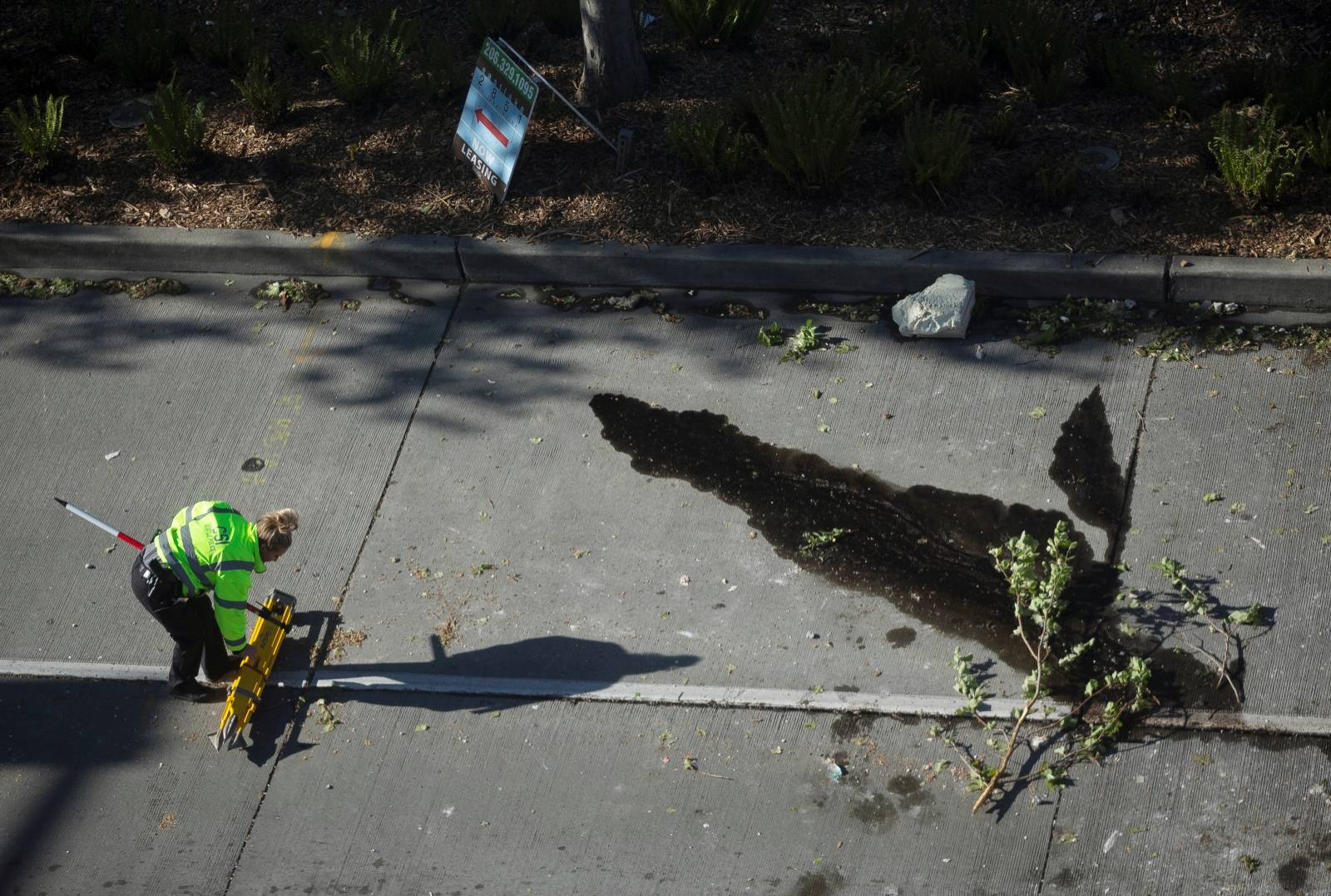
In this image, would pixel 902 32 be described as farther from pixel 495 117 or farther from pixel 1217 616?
pixel 1217 616

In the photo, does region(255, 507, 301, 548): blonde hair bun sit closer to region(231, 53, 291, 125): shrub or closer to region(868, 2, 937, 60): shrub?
region(231, 53, 291, 125): shrub

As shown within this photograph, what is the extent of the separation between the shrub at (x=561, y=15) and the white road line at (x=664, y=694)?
205 inches

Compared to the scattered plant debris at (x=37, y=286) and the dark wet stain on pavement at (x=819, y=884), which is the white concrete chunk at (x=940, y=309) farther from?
the scattered plant debris at (x=37, y=286)

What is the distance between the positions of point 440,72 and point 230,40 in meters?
1.71

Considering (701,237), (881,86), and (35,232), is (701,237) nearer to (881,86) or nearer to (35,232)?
(881,86)

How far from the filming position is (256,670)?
5660 mm

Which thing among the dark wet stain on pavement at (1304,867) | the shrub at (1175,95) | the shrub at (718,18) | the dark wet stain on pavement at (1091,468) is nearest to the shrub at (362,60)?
the shrub at (718,18)

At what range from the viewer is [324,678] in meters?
5.73

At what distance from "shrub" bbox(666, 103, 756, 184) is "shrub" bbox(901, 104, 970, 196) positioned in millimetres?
888

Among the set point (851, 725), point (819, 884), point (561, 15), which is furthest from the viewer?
point (561, 15)

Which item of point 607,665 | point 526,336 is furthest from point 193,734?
point 526,336

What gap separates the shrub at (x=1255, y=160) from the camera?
23.1 feet

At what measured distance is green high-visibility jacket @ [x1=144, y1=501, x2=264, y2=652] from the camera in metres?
5.35

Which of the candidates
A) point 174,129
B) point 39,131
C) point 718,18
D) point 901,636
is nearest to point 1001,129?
point 718,18
